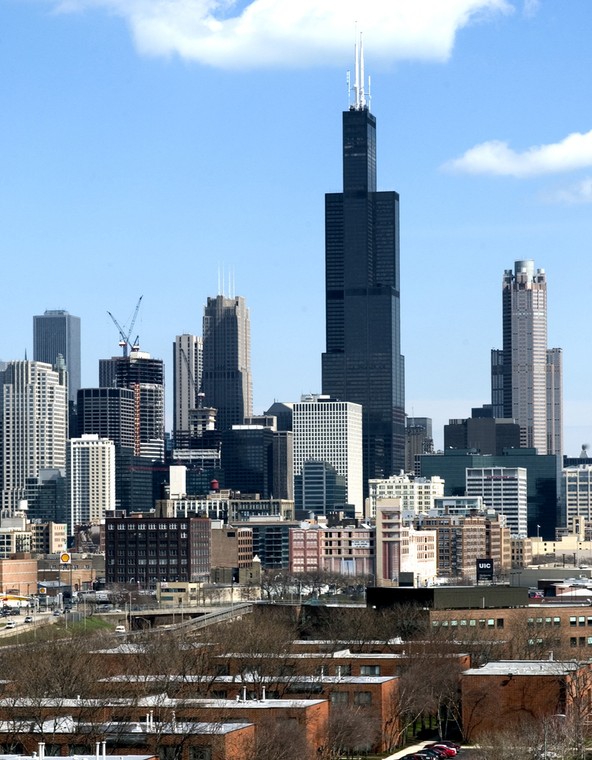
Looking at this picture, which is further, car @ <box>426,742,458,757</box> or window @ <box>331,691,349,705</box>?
window @ <box>331,691,349,705</box>

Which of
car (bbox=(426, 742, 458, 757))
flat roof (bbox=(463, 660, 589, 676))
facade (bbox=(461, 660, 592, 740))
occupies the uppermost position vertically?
A: flat roof (bbox=(463, 660, 589, 676))

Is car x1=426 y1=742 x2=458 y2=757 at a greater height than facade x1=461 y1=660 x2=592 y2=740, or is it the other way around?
facade x1=461 y1=660 x2=592 y2=740

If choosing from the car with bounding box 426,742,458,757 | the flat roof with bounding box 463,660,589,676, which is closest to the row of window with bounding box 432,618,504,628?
the flat roof with bounding box 463,660,589,676

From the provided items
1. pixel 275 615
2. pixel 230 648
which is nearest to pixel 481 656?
pixel 230 648

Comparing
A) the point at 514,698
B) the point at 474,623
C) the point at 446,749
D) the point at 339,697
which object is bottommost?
the point at 446,749

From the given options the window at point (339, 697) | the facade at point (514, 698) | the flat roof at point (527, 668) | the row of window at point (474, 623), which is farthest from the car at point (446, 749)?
the row of window at point (474, 623)

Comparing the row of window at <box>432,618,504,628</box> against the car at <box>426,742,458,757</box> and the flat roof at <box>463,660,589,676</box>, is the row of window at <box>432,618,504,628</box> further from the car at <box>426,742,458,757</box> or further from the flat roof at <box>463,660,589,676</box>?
the car at <box>426,742,458,757</box>

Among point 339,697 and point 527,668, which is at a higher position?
point 527,668

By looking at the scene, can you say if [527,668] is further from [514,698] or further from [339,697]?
[339,697]

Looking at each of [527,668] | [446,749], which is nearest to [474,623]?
[527,668]

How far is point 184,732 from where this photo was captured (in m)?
81.9

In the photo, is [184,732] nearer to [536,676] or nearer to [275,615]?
[536,676]

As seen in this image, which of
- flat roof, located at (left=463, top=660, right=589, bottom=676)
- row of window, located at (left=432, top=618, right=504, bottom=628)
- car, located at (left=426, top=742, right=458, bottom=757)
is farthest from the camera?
row of window, located at (left=432, top=618, right=504, bottom=628)

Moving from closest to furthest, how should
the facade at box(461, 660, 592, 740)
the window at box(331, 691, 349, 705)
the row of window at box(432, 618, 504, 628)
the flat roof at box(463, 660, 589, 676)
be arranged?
the window at box(331, 691, 349, 705), the facade at box(461, 660, 592, 740), the flat roof at box(463, 660, 589, 676), the row of window at box(432, 618, 504, 628)
